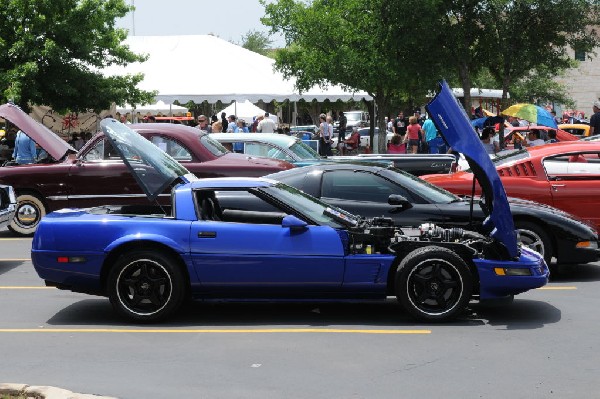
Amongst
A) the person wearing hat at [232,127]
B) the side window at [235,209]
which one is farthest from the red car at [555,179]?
the person wearing hat at [232,127]

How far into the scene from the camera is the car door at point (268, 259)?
844 cm

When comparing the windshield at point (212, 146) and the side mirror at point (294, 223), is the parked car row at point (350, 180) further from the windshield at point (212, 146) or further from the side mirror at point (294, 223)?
the side mirror at point (294, 223)

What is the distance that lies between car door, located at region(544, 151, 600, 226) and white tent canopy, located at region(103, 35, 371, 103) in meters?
17.7

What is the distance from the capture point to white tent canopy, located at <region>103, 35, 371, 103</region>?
96.1 feet

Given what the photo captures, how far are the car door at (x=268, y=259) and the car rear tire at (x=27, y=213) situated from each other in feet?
24.5

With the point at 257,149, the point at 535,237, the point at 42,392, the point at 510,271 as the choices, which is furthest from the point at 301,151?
the point at 42,392

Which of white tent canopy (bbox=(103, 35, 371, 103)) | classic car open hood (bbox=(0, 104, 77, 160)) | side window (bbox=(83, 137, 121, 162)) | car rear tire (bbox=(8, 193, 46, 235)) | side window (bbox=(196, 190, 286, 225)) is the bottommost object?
car rear tire (bbox=(8, 193, 46, 235))

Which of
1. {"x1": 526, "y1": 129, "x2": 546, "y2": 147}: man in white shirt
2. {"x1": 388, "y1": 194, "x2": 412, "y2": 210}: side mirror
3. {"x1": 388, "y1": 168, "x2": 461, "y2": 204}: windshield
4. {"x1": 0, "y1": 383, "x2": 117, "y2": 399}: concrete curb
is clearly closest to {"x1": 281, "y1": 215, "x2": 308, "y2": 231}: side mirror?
{"x1": 388, "y1": 194, "x2": 412, "y2": 210}: side mirror

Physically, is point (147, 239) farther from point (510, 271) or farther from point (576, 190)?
point (576, 190)

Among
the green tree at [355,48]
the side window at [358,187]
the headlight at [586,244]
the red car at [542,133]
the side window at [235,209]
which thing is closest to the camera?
the side window at [235,209]

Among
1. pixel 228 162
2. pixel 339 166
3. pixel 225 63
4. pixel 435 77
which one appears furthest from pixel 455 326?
pixel 225 63

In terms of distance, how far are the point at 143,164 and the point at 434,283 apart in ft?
9.38

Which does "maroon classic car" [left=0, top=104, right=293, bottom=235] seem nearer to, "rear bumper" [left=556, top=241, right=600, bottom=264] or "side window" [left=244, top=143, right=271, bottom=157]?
"side window" [left=244, top=143, right=271, bottom=157]

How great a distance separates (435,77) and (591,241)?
61.8ft
